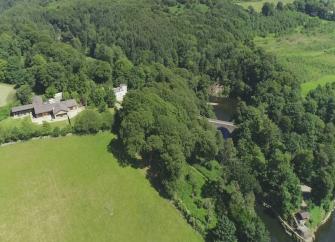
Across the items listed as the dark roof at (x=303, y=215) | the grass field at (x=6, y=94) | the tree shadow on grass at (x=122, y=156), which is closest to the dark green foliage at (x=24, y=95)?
the grass field at (x=6, y=94)

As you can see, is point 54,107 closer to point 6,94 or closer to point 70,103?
point 70,103

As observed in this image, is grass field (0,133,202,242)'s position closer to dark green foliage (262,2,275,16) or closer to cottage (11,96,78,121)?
cottage (11,96,78,121)

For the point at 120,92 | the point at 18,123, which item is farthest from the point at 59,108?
the point at 120,92

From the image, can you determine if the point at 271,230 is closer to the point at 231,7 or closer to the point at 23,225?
the point at 23,225

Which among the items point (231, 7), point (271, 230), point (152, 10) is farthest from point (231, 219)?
point (231, 7)

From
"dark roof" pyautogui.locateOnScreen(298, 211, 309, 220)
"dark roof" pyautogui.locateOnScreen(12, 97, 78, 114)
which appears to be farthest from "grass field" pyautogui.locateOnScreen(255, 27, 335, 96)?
"dark roof" pyautogui.locateOnScreen(12, 97, 78, 114)
